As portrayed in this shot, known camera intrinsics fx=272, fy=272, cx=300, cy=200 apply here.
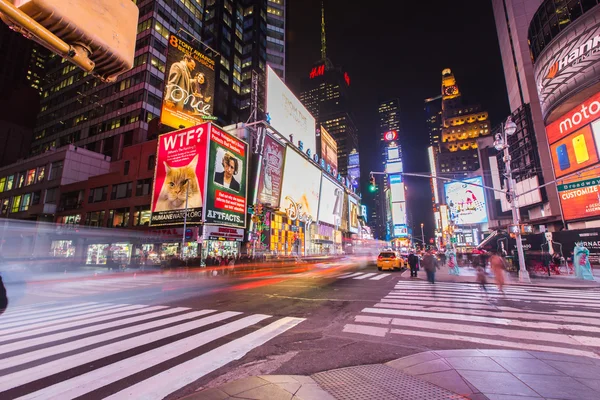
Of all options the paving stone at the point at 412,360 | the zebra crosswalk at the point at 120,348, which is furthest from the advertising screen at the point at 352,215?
the paving stone at the point at 412,360

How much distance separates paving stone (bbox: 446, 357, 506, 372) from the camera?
418cm

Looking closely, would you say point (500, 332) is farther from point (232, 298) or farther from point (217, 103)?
point (217, 103)

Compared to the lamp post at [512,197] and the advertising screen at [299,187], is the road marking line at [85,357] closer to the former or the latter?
the lamp post at [512,197]

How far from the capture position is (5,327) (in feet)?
24.6

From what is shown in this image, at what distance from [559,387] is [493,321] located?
425cm

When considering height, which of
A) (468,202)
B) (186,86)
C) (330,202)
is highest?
(186,86)

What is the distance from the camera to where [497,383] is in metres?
3.68

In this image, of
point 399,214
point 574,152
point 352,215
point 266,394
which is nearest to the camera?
point 266,394

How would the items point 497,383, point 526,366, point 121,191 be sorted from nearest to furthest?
point 497,383, point 526,366, point 121,191

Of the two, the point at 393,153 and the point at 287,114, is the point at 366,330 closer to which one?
the point at 287,114

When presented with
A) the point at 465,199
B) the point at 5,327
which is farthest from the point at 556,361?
the point at 465,199

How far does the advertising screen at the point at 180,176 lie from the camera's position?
34031 millimetres

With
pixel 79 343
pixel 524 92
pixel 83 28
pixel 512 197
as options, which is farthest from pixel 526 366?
pixel 524 92

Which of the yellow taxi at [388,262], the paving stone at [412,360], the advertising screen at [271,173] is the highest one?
the advertising screen at [271,173]
